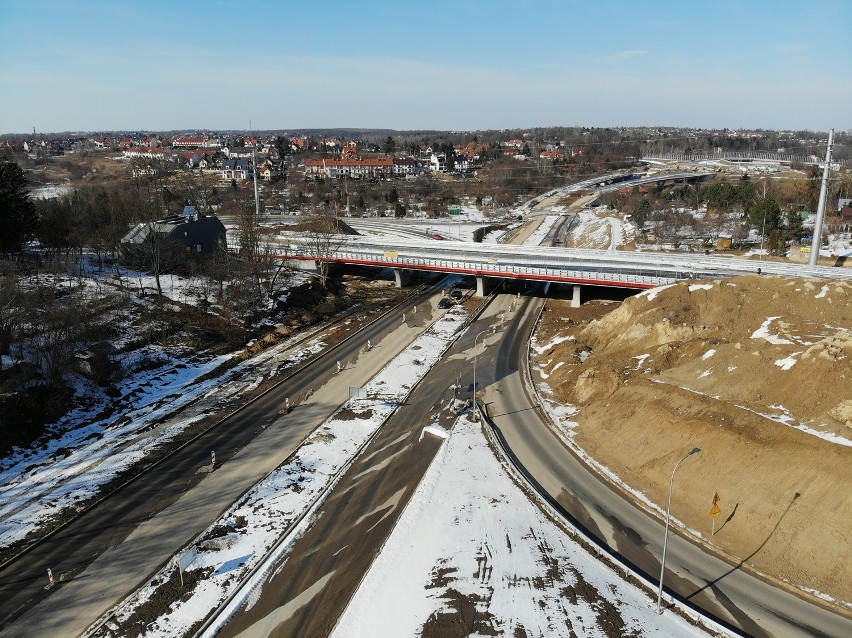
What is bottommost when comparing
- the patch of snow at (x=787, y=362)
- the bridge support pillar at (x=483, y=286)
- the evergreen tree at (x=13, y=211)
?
the bridge support pillar at (x=483, y=286)

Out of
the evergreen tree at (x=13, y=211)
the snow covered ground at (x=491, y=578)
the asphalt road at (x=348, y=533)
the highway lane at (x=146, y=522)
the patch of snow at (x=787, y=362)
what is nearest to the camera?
the snow covered ground at (x=491, y=578)

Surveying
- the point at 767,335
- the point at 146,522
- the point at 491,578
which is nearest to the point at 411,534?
the point at 491,578

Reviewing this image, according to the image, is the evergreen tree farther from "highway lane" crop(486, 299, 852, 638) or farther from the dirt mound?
the dirt mound

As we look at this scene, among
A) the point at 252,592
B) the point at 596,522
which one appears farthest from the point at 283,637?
the point at 596,522

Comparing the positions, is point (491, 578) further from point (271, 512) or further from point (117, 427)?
point (117, 427)

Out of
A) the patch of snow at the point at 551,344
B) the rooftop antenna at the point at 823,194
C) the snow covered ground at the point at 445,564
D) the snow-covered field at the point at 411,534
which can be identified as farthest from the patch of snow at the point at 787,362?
the rooftop antenna at the point at 823,194

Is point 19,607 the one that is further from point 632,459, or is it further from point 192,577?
point 632,459

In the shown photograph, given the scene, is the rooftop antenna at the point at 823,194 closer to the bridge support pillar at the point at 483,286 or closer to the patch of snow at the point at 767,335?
the patch of snow at the point at 767,335
